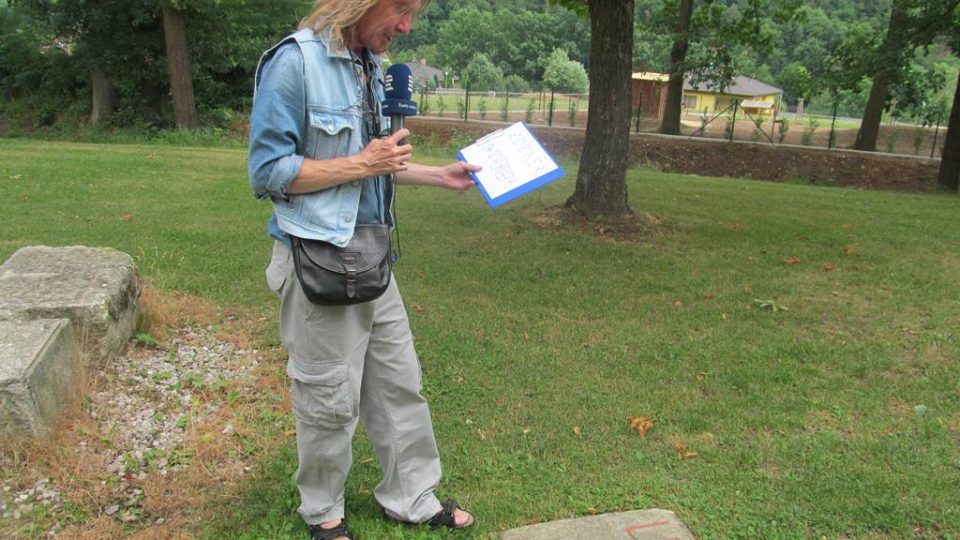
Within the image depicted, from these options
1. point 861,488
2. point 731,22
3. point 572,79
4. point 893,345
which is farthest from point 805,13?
point 572,79

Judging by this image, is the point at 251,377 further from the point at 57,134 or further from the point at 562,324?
the point at 57,134

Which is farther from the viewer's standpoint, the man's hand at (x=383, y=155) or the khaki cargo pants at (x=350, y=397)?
the khaki cargo pants at (x=350, y=397)

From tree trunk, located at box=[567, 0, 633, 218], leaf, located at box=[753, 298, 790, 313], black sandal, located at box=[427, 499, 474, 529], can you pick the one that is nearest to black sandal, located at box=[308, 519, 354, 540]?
black sandal, located at box=[427, 499, 474, 529]

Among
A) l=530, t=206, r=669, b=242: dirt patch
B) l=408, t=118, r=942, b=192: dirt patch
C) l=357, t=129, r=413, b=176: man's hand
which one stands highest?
l=357, t=129, r=413, b=176: man's hand

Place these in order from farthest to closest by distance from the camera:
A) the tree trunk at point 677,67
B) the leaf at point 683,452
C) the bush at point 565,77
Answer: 1. the bush at point 565,77
2. the tree trunk at point 677,67
3. the leaf at point 683,452

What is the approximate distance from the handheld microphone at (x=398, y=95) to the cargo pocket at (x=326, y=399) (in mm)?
805

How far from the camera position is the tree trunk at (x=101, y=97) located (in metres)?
21.0

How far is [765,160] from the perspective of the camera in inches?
805

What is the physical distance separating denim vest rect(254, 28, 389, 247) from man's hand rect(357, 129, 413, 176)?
0.27ft

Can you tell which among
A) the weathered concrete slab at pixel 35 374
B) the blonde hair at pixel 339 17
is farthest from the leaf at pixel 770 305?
the weathered concrete slab at pixel 35 374

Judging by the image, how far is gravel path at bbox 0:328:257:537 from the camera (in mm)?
2914

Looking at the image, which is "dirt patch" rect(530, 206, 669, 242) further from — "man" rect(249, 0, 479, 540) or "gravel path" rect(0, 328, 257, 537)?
"man" rect(249, 0, 479, 540)

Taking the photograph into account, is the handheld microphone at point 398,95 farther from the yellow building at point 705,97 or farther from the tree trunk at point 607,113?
the yellow building at point 705,97

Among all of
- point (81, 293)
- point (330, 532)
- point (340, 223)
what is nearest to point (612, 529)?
point (330, 532)
